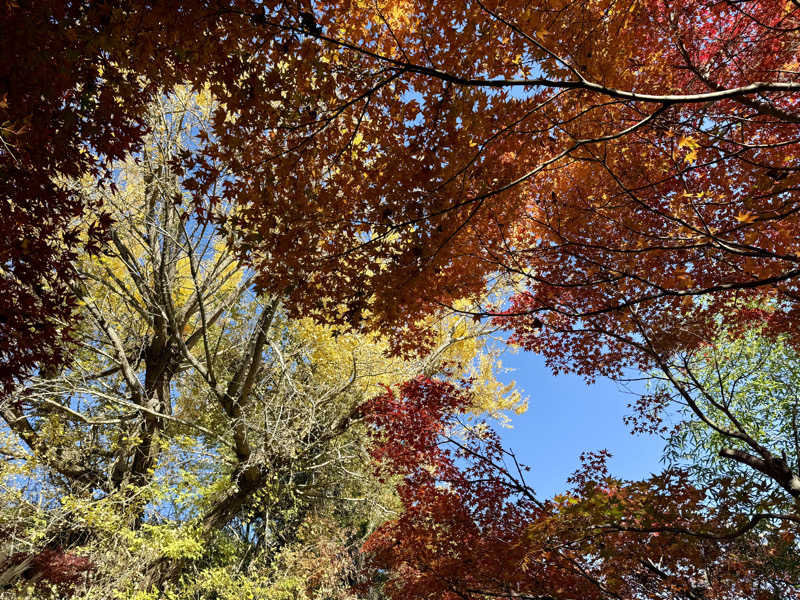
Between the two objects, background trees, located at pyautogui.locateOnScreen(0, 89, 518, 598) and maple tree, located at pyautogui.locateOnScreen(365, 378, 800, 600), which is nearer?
maple tree, located at pyautogui.locateOnScreen(365, 378, 800, 600)

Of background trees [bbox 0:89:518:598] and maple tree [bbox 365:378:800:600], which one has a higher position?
background trees [bbox 0:89:518:598]

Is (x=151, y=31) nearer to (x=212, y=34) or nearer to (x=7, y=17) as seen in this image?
(x=212, y=34)

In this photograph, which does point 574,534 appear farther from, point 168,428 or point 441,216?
point 168,428

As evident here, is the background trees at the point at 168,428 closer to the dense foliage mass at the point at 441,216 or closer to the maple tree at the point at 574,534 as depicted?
the dense foliage mass at the point at 441,216

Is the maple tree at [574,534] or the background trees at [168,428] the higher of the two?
the background trees at [168,428]

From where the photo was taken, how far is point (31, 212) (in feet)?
11.2

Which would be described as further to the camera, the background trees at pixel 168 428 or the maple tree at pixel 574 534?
the background trees at pixel 168 428

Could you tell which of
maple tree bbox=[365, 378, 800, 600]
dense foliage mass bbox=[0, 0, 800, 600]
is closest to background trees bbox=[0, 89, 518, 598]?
dense foliage mass bbox=[0, 0, 800, 600]

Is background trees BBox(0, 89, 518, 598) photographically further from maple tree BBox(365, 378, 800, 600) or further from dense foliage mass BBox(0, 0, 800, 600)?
maple tree BBox(365, 378, 800, 600)

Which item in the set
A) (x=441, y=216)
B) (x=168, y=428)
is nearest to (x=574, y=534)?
(x=441, y=216)

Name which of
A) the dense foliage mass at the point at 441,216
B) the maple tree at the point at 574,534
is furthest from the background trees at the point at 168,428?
the maple tree at the point at 574,534

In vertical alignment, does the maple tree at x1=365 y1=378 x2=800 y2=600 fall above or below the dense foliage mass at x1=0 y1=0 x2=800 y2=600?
below

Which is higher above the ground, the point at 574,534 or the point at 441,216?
the point at 441,216

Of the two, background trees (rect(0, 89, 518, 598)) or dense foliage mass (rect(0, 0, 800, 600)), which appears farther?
background trees (rect(0, 89, 518, 598))
